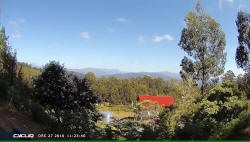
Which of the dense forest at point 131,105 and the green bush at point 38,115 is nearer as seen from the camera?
the dense forest at point 131,105

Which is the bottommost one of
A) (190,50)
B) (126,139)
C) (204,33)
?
(126,139)

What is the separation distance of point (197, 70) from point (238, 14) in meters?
4.48

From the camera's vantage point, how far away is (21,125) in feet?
A: 20.4

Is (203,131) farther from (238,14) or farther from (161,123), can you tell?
(238,14)

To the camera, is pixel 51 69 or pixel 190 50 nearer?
pixel 51 69

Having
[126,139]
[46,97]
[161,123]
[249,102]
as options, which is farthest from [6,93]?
[249,102]

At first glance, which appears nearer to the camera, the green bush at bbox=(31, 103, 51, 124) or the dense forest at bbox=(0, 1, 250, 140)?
the dense forest at bbox=(0, 1, 250, 140)

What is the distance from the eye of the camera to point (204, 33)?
508 inches

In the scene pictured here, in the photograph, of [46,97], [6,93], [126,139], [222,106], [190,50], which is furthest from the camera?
[190,50]

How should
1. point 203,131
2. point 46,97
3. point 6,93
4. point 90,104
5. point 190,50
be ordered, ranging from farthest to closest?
point 190,50 → point 90,104 → point 6,93 → point 46,97 → point 203,131

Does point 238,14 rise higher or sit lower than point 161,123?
higher

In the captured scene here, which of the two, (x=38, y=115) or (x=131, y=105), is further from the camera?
(x=131, y=105)

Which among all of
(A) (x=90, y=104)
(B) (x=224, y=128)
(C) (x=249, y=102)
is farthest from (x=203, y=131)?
(A) (x=90, y=104)

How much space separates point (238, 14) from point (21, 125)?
541 inches
